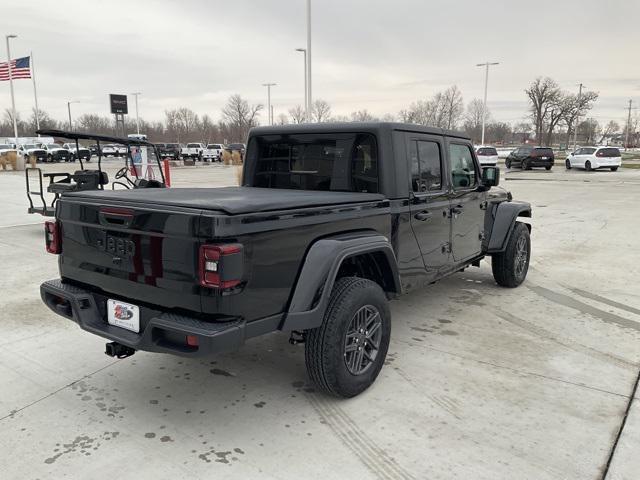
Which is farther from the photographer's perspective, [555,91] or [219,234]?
[555,91]

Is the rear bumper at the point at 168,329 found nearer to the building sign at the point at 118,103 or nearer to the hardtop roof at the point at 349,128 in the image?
the hardtop roof at the point at 349,128

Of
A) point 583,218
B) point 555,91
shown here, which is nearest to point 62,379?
point 583,218

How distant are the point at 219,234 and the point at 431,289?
4.05 meters

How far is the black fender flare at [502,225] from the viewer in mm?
5734

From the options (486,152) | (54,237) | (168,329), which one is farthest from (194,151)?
(168,329)

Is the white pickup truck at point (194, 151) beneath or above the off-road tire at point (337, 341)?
above

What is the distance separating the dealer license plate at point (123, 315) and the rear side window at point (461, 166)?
120 inches

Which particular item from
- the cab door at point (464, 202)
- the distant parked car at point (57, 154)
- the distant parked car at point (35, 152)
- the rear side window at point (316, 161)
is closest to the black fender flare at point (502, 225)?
the cab door at point (464, 202)

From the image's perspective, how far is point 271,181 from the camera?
475 centimetres

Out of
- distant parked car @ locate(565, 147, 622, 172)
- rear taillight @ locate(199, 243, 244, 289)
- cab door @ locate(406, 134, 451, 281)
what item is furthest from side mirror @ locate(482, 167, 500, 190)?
distant parked car @ locate(565, 147, 622, 172)

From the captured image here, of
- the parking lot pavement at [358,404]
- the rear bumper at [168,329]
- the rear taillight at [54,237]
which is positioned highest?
the rear taillight at [54,237]

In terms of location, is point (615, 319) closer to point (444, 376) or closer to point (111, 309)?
point (444, 376)

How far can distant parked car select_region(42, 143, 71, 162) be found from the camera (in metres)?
42.9

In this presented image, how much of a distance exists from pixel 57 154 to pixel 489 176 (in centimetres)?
4507
